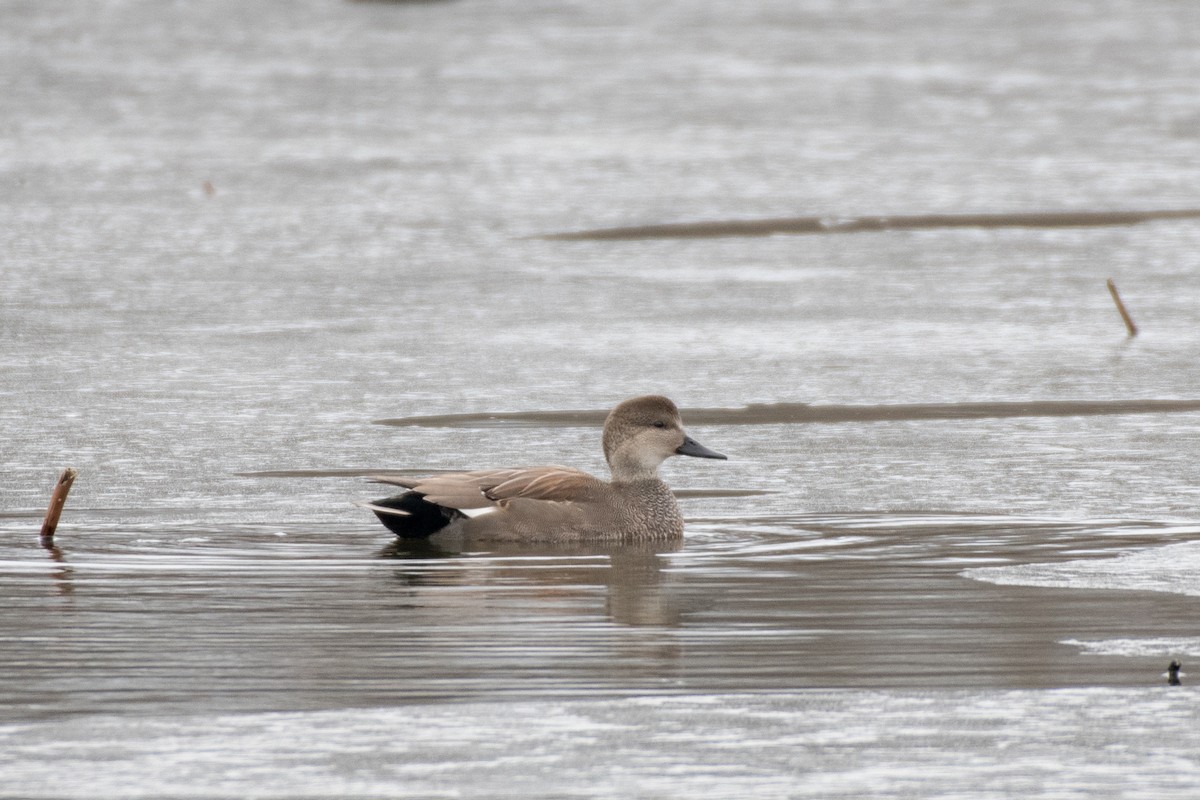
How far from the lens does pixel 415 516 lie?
7.48 meters

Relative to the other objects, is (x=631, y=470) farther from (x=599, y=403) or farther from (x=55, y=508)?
(x=55, y=508)

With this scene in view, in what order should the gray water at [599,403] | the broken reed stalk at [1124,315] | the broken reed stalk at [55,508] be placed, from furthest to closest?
the broken reed stalk at [1124,315], the broken reed stalk at [55,508], the gray water at [599,403]

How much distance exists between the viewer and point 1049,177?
15750 mm

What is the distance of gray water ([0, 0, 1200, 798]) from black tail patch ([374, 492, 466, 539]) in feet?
0.29

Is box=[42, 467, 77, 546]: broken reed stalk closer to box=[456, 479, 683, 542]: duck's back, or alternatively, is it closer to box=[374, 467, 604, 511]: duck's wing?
box=[374, 467, 604, 511]: duck's wing

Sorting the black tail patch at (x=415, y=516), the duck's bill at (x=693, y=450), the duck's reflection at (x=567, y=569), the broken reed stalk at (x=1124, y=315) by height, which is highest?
the broken reed stalk at (x=1124, y=315)

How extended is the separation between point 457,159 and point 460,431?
752 centimetres

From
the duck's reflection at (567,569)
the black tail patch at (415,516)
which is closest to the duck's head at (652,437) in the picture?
the duck's reflection at (567,569)

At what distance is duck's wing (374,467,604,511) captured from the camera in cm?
760

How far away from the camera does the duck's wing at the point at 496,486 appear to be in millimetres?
7598

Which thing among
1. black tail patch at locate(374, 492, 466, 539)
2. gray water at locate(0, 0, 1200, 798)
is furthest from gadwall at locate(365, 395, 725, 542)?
gray water at locate(0, 0, 1200, 798)

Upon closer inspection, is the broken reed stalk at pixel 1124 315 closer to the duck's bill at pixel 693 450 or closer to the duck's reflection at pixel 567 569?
the duck's bill at pixel 693 450

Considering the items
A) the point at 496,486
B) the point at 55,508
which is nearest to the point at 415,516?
the point at 496,486

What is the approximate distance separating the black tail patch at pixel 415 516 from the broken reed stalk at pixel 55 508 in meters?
0.94
